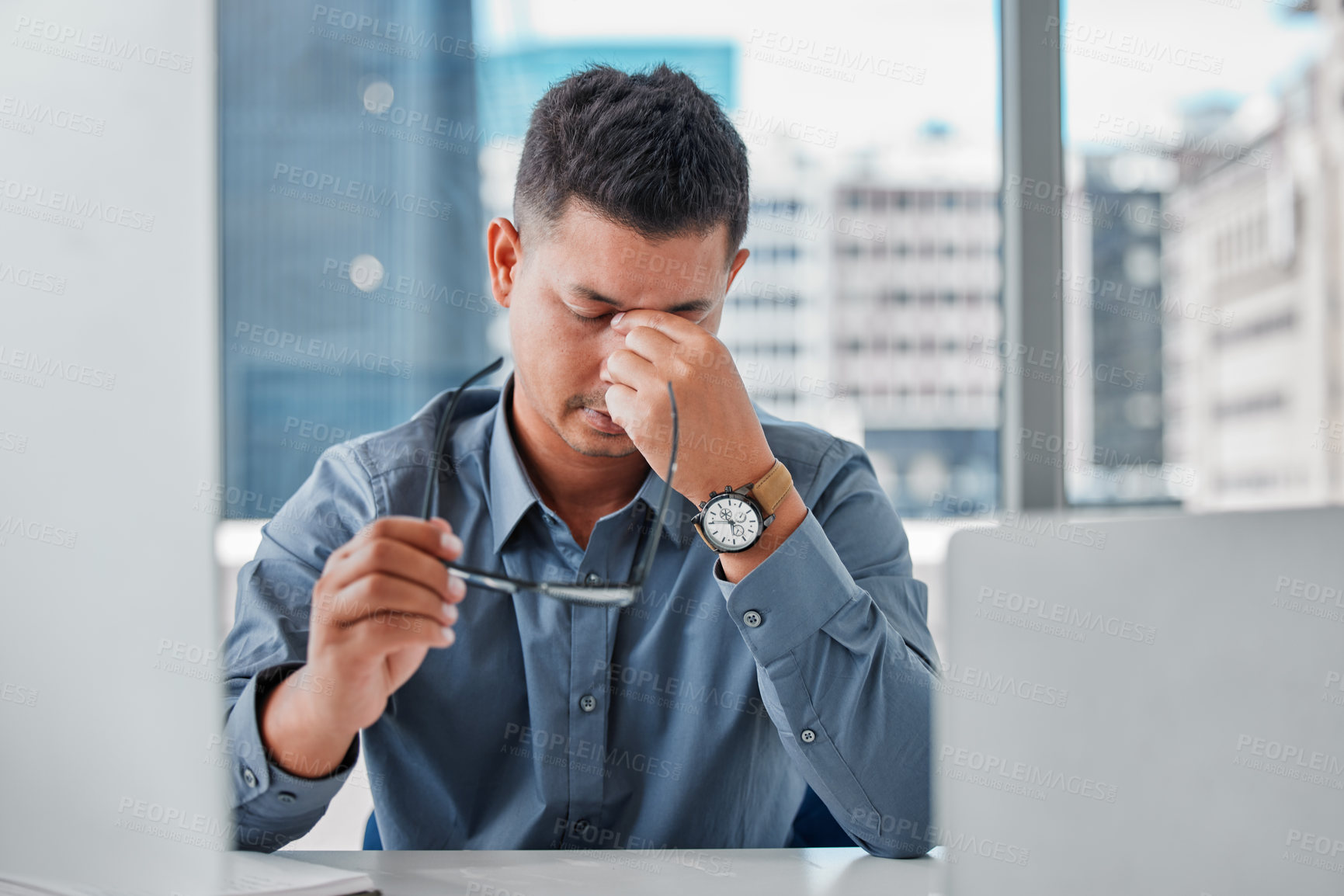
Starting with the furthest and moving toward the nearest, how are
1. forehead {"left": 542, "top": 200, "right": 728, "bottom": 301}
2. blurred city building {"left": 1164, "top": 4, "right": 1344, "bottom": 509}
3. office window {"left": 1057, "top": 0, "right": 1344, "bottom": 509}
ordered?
blurred city building {"left": 1164, "top": 4, "right": 1344, "bottom": 509}
office window {"left": 1057, "top": 0, "right": 1344, "bottom": 509}
forehead {"left": 542, "top": 200, "right": 728, "bottom": 301}

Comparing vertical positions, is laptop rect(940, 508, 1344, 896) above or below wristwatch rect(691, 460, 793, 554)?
below

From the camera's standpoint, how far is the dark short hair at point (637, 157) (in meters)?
1.12

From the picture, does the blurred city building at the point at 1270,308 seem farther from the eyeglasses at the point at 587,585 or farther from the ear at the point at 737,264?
the eyeglasses at the point at 587,585

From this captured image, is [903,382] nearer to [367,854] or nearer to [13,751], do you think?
[367,854]

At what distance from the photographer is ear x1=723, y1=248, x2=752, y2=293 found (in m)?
1.23

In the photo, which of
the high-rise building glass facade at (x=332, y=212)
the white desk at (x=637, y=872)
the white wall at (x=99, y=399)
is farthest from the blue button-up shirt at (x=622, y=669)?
the high-rise building glass facade at (x=332, y=212)

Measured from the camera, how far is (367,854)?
813 mm

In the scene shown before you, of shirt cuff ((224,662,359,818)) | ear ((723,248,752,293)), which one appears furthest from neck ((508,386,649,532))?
shirt cuff ((224,662,359,818))

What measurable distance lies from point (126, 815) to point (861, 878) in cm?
58

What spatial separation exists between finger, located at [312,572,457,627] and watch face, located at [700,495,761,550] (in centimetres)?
31

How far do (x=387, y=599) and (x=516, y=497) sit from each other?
0.46m

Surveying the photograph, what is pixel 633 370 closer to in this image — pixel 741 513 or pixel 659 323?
Answer: pixel 659 323

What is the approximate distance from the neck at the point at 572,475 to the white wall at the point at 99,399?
822 mm

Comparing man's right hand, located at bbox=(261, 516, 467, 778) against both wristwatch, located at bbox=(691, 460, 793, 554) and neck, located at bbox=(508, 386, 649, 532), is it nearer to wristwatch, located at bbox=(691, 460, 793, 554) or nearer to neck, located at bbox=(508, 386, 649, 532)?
wristwatch, located at bbox=(691, 460, 793, 554)
